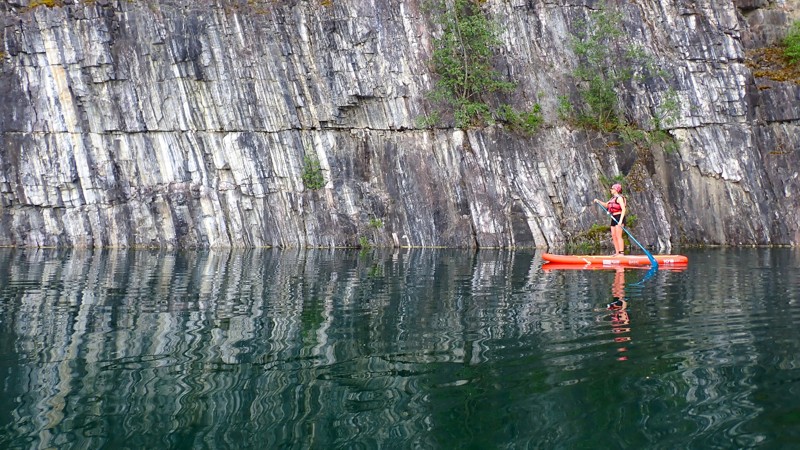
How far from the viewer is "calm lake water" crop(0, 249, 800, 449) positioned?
19.8 feet

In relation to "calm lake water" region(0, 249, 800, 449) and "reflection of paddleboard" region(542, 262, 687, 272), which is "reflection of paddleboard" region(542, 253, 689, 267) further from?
"calm lake water" region(0, 249, 800, 449)

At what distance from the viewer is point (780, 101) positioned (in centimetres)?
3738

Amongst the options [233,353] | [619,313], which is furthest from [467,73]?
[233,353]

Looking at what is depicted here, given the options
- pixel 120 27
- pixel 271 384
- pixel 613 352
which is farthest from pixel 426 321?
pixel 120 27

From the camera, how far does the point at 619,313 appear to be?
38.0 feet

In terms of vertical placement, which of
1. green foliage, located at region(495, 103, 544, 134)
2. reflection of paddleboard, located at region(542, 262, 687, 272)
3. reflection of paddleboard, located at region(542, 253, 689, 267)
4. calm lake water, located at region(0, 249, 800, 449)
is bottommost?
calm lake water, located at region(0, 249, 800, 449)

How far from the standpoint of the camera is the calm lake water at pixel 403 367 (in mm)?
6035

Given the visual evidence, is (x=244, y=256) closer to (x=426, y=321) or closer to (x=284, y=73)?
(x=284, y=73)

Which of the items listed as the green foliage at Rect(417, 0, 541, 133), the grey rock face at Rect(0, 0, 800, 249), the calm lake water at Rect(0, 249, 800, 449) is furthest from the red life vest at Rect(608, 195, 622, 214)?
the green foliage at Rect(417, 0, 541, 133)

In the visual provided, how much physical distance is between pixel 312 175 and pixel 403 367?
2950 centimetres

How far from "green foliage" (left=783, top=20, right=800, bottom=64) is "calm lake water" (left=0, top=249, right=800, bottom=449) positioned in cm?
2872

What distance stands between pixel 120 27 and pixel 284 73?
26.2 feet

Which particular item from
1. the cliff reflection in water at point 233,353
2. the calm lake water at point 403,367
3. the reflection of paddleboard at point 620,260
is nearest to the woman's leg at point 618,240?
the reflection of paddleboard at point 620,260

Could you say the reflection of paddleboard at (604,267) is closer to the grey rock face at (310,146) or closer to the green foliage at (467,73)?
the grey rock face at (310,146)
